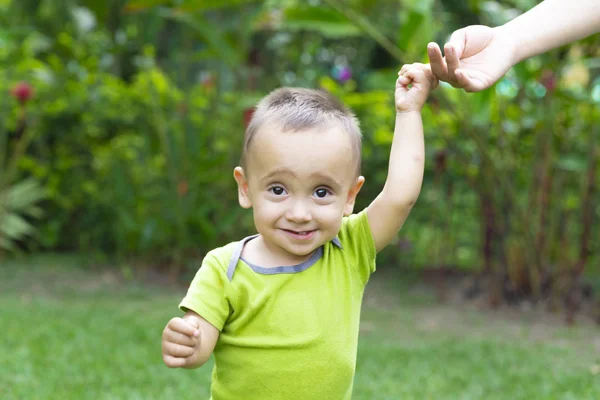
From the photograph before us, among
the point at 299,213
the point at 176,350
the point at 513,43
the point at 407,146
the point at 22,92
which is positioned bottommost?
the point at 176,350

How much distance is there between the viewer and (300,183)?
1.59 metres

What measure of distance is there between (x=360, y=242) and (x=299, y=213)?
0.24 metres

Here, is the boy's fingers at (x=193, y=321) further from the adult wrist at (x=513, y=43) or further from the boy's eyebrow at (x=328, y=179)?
the adult wrist at (x=513, y=43)

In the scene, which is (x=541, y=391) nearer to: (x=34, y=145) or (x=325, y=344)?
(x=325, y=344)

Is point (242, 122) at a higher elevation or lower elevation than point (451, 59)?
lower

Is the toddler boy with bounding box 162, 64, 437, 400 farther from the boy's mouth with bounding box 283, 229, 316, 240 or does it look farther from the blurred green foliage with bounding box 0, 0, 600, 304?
the blurred green foliage with bounding box 0, 0, 600, 304

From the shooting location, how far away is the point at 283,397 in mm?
1632

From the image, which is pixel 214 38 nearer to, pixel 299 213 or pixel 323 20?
pixel 323 20

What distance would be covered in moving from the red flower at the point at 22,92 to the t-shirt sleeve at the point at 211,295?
4182mm

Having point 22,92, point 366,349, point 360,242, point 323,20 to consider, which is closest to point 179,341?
point 360,242

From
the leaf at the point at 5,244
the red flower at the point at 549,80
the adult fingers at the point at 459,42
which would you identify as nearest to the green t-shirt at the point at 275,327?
the adult fingers at the point at 459,42

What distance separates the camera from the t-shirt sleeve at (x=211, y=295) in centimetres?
159

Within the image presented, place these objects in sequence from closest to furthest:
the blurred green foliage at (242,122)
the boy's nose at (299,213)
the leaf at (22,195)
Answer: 1. the boy's nose at (299,213)
2. the blurred green foliage at (242,122)
3. the leaf at (22,195)

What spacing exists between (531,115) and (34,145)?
397cm
